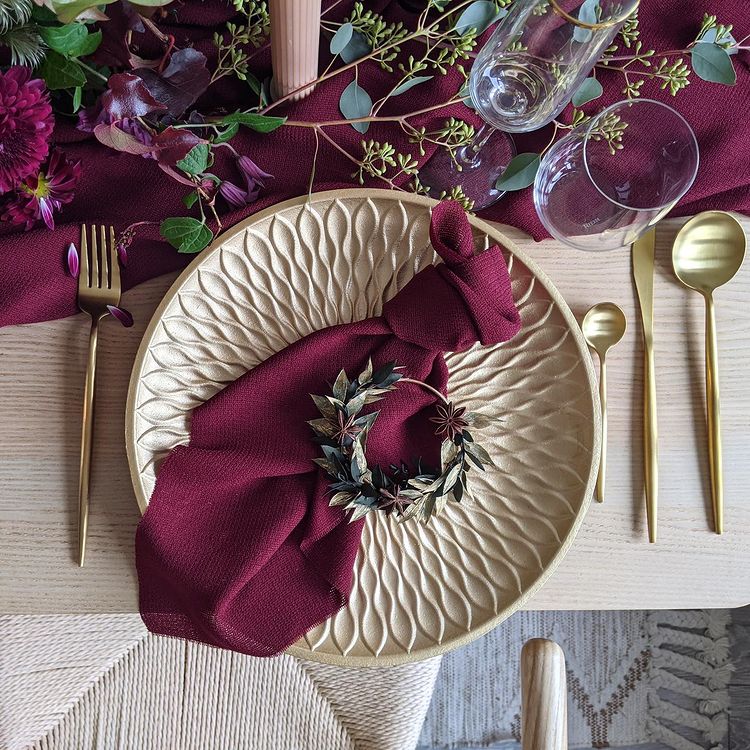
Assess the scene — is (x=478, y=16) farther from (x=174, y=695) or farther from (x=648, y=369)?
(x=174, y=695)

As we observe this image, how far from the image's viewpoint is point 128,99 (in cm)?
52

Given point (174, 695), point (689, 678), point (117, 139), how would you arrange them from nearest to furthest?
point (117, 139) → point (174, 695) → point (689, 678)

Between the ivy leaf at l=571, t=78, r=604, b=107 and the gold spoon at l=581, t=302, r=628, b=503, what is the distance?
7.4 inches

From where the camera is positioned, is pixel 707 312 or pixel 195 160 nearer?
pixel 195 160

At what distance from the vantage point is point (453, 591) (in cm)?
65

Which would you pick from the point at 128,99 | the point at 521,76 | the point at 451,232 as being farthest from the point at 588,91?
the point at 128,99

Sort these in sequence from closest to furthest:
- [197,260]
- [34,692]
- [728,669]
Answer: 1. [197,260]
2. [34,692]
3. [728,669]

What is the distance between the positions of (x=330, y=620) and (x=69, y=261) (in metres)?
0.40

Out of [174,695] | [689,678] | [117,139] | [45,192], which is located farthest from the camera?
[689,678]

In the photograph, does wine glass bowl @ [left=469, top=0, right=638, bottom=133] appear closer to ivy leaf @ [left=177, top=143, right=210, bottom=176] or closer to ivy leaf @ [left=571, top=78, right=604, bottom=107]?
ivy leaf @ [left=571, top=78, right=604, bottom=107]

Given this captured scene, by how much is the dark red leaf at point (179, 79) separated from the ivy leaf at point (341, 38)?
0.36 ft

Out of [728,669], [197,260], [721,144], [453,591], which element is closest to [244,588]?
[453,591]

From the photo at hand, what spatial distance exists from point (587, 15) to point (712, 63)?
176 millimetres

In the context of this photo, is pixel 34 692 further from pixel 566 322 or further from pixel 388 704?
pixel 566 322
